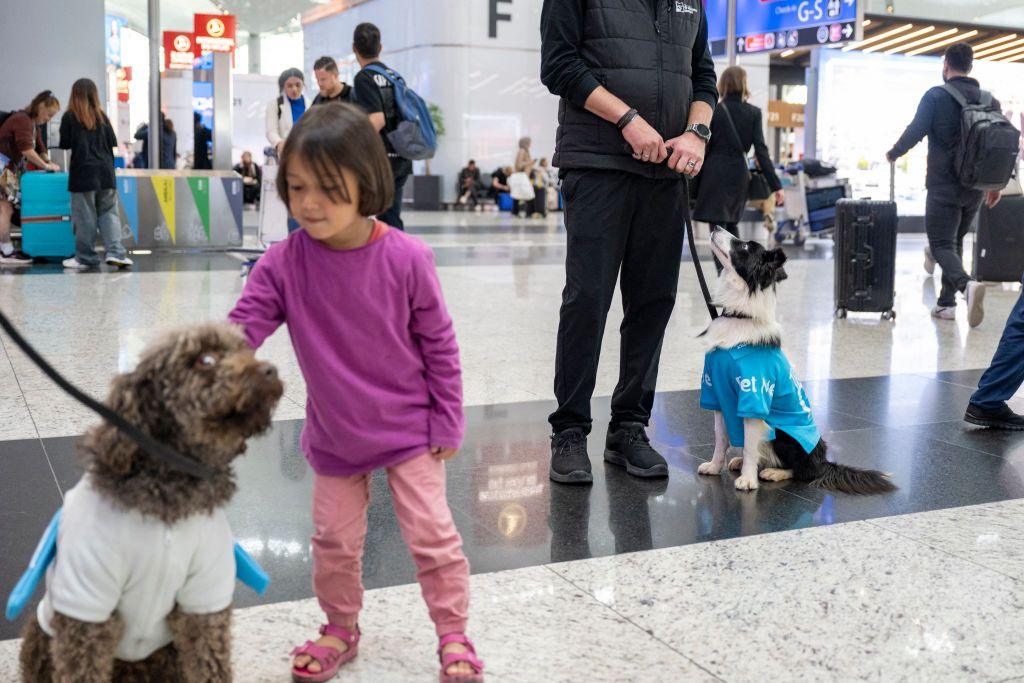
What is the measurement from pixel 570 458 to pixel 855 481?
38.0 inches

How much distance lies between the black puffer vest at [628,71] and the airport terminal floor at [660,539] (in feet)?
3.65

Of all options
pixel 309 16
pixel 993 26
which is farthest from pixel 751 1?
pixel 309 16

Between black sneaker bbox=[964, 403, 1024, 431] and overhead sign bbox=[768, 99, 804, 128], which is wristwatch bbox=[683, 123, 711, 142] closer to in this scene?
black sneaker bbox=[964, 403, 1024, 431]

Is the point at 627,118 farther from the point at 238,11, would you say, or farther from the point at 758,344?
the point at 238,11

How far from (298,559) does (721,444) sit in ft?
5.30

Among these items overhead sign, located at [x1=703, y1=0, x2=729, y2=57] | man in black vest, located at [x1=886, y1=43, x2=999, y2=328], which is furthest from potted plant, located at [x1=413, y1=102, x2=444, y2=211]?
man in black vest, located at [x1=886, y1=43, x2=999, y2=328]

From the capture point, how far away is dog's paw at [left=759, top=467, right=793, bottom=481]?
3.70 m

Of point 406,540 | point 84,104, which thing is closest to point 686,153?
point 406,540

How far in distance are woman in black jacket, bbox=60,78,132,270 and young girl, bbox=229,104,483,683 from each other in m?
8.47

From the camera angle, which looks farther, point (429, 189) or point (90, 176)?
point (429, 189)

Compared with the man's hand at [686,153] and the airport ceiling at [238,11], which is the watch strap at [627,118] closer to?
the man's hand at [686,153]

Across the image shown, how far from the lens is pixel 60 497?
3.26m

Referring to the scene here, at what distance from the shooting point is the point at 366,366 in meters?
2.09

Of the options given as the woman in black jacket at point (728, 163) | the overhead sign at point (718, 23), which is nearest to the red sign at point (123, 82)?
the overhead sign at point (718, 23)
